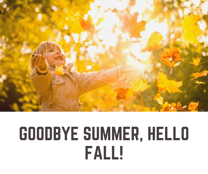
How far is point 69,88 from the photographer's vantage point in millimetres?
2281

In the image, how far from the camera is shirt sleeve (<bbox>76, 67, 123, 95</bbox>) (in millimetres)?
2178

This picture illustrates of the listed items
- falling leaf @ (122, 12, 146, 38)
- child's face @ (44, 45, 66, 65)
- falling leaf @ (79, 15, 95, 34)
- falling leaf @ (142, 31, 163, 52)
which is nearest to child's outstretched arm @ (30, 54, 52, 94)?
child's face @ (44, 45, 66, 65)

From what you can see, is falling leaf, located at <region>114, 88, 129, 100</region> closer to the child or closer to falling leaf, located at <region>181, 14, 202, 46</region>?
the child

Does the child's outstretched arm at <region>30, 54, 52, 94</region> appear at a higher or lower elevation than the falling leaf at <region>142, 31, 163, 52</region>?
lower

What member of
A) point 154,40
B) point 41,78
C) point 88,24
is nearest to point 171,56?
point 154,40

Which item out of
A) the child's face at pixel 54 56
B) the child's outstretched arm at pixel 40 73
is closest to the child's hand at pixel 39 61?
the child's outstretched arm at pixel 40 73

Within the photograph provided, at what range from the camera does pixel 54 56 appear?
2.36m

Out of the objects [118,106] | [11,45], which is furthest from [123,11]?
[11,45]

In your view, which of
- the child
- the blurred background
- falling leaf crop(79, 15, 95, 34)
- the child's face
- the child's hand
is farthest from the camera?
the blurred background

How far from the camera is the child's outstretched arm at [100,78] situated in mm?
2170

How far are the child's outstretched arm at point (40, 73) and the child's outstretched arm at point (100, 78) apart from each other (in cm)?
37

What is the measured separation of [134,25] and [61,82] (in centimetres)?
87

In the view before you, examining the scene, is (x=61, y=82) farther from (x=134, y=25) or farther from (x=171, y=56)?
(x=171, y=56)

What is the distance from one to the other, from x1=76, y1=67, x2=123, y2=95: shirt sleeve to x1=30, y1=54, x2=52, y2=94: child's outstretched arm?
36 centimetres
